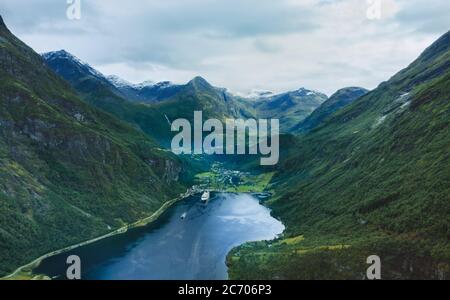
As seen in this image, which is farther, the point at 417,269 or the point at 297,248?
the point at 297,248

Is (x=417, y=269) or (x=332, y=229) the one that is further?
(x=332, y=229)

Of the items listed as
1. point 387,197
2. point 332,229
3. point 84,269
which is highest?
point 387,197

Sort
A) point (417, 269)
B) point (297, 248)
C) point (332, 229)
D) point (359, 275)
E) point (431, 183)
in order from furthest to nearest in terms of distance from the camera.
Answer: point (332, 229), point (297, 248), point (431, 183), point (359, 275), point (417, 269)
